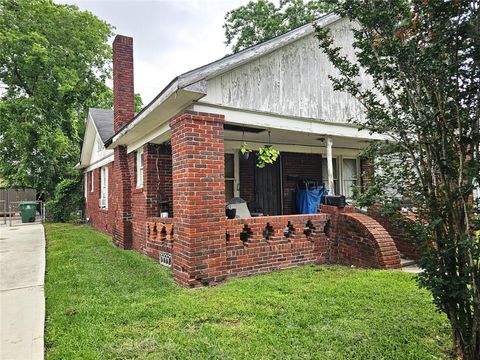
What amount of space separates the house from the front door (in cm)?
3

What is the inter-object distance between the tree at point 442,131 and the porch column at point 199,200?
9.37 ft

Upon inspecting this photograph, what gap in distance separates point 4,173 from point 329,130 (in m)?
20.6

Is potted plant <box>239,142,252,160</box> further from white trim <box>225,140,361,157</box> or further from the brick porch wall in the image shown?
the brick porch wall

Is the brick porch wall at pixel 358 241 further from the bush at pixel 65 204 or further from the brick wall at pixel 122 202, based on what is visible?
the bush at pixel 65 204

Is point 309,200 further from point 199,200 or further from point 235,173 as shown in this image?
point 199,200

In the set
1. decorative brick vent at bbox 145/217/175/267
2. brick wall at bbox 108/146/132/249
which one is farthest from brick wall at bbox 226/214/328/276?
brick wall at bbox 108/146/132/249

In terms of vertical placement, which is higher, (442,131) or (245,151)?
(245,151)

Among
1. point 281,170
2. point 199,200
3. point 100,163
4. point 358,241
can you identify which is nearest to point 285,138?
point 281,170

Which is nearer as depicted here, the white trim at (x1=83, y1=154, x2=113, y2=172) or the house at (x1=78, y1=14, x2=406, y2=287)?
the house at (x1=78, y1=14, x2=406, y2=287)

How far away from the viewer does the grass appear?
288 cm

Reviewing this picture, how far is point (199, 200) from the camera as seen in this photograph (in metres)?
4.85

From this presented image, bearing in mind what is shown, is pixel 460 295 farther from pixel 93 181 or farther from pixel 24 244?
pixel 93 181

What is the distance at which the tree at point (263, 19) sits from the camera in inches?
880

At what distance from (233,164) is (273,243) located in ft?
12.2
